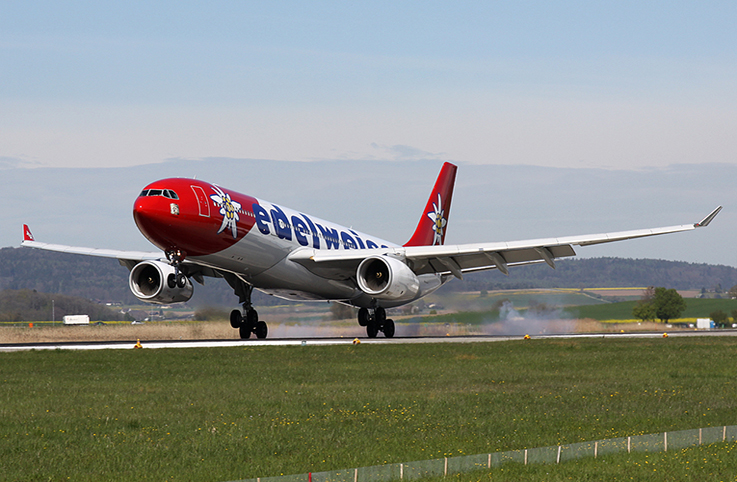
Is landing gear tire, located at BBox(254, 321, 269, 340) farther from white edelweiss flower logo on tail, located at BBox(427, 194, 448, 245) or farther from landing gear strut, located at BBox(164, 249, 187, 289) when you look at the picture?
white edelweiss flower logo on tail, located at BBox(427, 194, 448, 245)

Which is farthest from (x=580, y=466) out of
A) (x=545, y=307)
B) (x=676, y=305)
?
(x=676, y=305)

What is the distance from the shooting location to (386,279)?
35.5m

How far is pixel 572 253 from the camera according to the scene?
121ft

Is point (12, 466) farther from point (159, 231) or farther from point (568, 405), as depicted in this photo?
point (159, 231)

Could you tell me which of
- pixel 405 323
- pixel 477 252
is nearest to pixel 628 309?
pixel 405 323

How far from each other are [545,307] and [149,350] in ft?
119

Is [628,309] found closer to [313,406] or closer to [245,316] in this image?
[245,316]

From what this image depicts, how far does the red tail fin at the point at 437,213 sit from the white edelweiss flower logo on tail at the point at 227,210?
58.6 feet

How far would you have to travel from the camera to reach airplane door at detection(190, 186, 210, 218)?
99.8ft

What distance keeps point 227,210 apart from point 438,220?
2099 cm

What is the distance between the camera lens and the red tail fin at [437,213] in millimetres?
48666

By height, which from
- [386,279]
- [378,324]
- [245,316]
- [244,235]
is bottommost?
[378,324]

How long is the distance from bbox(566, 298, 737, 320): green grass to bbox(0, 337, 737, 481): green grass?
41.9 metres

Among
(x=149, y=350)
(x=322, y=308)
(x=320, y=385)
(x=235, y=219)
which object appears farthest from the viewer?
(x=322, y=308)
